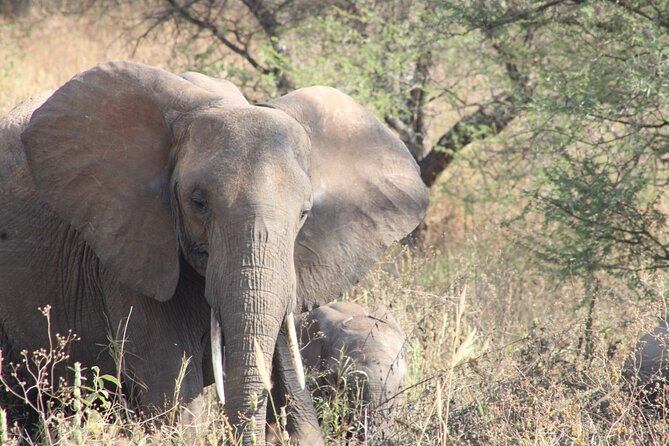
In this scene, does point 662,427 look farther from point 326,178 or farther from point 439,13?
point 439,13

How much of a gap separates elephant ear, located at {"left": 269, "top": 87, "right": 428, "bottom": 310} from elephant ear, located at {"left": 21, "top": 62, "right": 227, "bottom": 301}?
1.53 feet

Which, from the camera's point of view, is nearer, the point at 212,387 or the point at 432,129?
the point at 212,387

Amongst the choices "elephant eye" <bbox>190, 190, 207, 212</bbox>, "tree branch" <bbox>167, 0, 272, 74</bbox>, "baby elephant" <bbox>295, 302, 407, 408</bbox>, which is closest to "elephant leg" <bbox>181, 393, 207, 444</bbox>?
"baby elephant" <bbox>295, 302, 407, 408</bbox>

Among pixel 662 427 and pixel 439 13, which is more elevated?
pixel 439 13

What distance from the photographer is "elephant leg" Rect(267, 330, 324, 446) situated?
4285mm

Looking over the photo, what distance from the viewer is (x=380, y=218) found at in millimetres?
4551

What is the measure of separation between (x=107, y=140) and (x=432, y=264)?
4.49 metres

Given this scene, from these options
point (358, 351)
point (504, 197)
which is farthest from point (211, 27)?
point (358, 351)

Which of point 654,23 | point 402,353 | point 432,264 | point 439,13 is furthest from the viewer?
point 439,13

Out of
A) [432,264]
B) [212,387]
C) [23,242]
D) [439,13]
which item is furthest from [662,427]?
[439,13]

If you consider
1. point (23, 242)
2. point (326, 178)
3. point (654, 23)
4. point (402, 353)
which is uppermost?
point (654, 23)

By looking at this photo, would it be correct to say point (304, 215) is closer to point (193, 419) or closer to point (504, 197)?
point (193, 419)

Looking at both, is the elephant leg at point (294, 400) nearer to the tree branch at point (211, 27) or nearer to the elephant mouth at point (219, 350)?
the elephant mouth at point (219, 350)

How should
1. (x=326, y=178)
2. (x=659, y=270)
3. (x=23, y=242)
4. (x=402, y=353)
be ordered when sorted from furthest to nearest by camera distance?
(x=659, y=270), (x=402, y=353), (x=23, y=242), (x=326, y=178)
